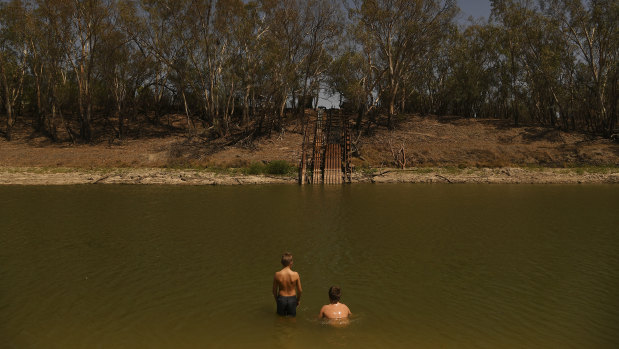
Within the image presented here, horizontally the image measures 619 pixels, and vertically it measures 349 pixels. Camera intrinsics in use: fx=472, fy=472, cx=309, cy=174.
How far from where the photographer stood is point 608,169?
3653 cm

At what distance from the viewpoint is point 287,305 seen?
354 inches

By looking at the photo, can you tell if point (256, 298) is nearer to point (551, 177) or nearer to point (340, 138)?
point (551, 177)

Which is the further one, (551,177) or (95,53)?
(95,53)

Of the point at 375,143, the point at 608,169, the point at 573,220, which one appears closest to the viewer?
the point at 573,220

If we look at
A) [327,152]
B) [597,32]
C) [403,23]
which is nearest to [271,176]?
[327,152]

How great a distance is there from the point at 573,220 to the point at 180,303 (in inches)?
631

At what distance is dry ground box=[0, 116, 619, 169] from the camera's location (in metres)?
39.9

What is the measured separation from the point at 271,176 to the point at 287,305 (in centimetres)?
2622

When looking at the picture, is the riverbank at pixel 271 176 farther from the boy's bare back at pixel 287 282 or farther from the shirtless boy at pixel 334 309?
the shirtless boy at pixel 334 309

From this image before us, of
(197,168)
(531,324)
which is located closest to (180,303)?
(531,324)

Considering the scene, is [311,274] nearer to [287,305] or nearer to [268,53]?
[287,305]

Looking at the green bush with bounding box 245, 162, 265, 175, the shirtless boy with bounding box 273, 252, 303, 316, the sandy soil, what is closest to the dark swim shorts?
the shirtless boy with bounding box 273, 252, 303, 316

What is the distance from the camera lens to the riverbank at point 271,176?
3359 centimetres

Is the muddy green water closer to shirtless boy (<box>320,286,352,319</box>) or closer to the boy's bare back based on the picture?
shirtless boy (<box>320,286,352,319</box>)
